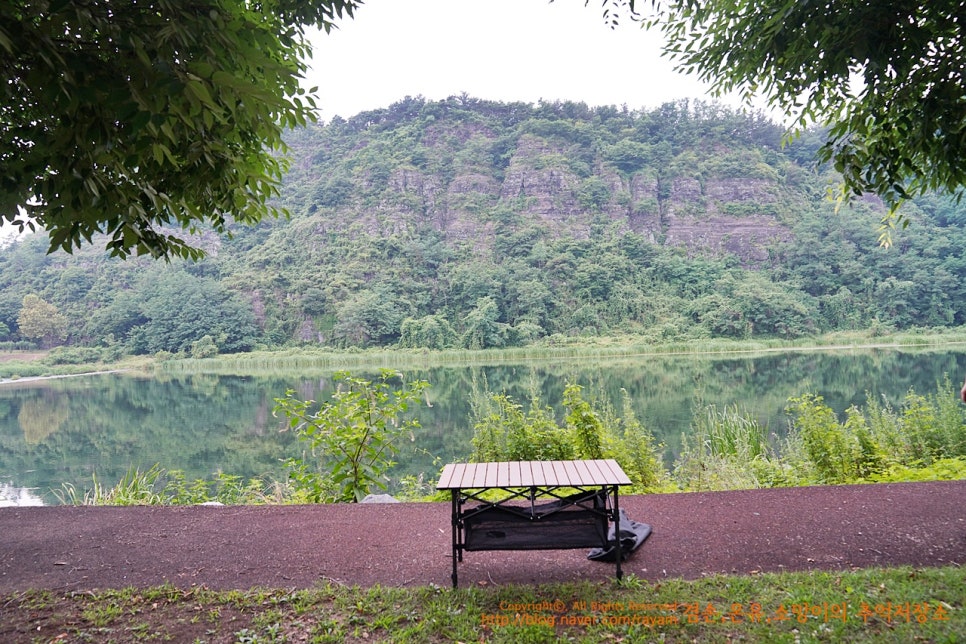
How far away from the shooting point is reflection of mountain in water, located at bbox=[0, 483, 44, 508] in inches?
298

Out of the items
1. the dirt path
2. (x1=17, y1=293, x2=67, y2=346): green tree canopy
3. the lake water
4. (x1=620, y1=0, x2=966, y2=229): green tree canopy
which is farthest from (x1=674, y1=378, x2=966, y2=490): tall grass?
(x1=17, y1=293, x2=67, y2=346): green tree canopy

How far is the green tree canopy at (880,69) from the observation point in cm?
282

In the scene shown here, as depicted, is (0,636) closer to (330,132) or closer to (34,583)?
(34,583)

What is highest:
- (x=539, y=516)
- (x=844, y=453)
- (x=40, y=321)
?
(x=40, y=321)

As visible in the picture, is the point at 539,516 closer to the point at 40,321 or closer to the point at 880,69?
the point at 880,69

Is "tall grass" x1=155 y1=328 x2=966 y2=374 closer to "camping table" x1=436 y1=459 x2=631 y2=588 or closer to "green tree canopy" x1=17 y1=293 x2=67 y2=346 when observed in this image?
"green tree canopy" x1=17 y1=293 x2=67 y2=346

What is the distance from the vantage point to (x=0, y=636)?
2359mm

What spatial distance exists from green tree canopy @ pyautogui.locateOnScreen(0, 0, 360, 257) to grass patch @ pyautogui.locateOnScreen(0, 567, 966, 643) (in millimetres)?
1720

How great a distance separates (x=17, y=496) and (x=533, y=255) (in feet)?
135

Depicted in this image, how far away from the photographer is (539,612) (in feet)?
8.05

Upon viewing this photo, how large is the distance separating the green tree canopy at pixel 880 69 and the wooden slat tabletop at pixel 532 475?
2.32m

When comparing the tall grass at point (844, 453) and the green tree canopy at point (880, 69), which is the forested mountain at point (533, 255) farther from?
the green tree canopy at point (880, 69)

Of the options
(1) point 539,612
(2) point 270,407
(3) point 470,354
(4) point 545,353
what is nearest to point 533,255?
(4) point 545,353

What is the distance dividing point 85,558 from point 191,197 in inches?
96.5
